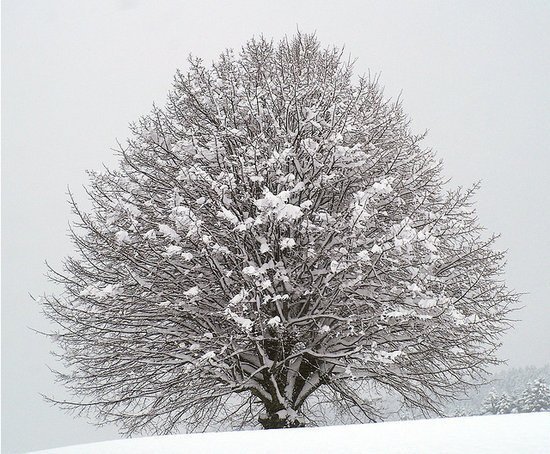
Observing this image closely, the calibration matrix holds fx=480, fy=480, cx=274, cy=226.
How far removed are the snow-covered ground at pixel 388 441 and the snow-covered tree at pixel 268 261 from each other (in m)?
4.68

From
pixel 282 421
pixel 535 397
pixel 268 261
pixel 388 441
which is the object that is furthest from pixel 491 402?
pixel 388 441

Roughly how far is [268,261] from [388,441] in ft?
21.8

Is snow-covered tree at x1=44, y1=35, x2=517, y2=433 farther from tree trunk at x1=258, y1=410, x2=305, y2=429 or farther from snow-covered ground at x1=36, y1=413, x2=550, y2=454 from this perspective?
snow-covered ground at x1=36, y1=413, x2=550, y2=454

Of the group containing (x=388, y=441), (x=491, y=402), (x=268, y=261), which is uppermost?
(x=268, y=261)

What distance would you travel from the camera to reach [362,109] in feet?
37.0

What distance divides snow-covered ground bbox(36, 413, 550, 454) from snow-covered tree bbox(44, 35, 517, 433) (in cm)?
468

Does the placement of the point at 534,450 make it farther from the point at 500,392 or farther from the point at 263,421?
the point at 500,392

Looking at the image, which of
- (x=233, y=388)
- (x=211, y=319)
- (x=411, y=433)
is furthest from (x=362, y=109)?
(x=411, y=433)

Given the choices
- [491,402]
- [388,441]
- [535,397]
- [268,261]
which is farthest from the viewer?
[491,402]

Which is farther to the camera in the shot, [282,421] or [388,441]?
[282,421]

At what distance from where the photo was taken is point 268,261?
9297mm

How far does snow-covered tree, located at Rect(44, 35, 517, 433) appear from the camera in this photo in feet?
29.3

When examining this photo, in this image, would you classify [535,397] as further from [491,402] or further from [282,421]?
[282,421]

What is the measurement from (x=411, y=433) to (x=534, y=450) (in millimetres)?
808
